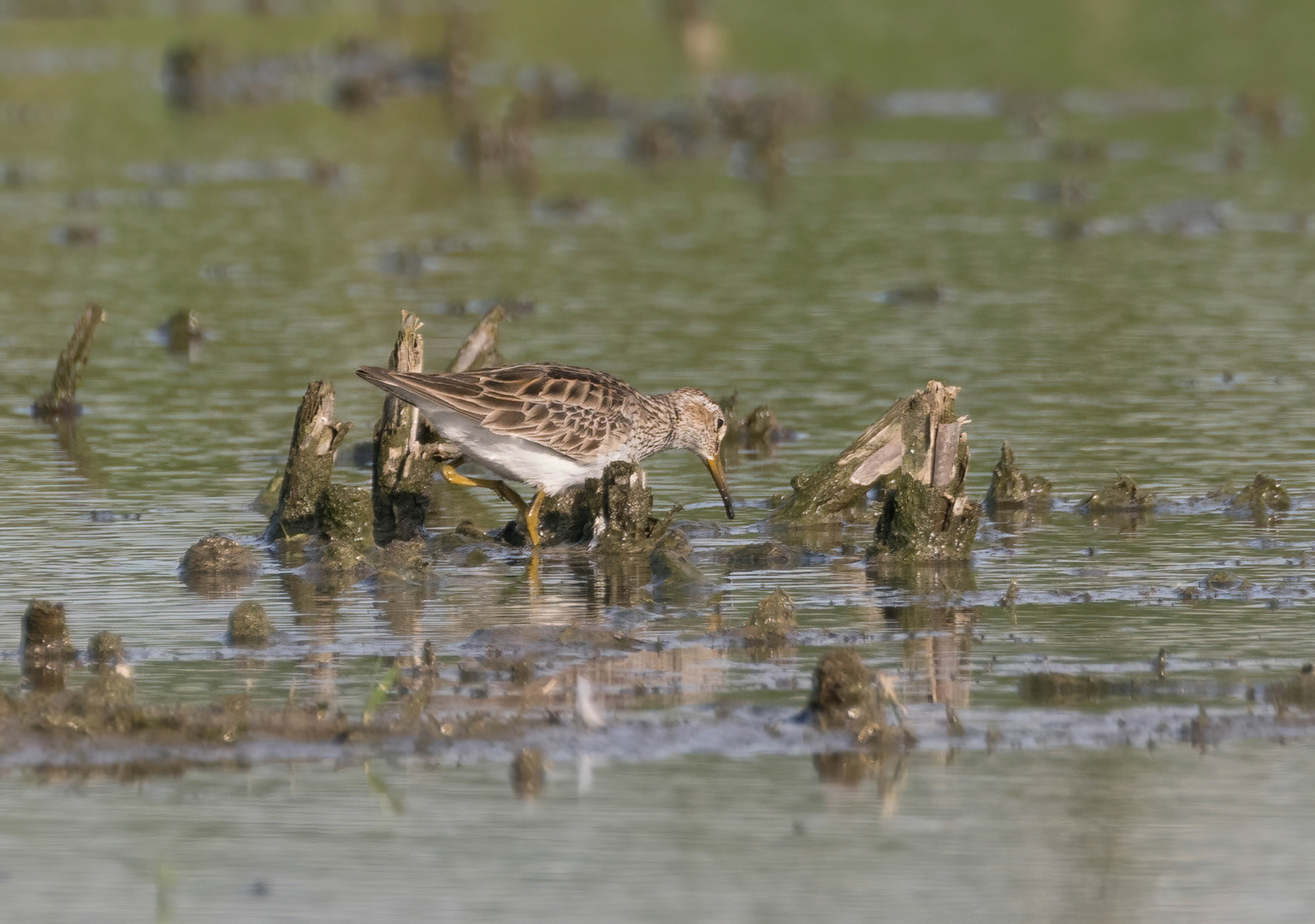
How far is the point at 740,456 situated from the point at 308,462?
4008mm

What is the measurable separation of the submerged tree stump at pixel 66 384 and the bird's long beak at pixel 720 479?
17.1 feet

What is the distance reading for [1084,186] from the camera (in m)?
29.8

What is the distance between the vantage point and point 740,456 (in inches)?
657

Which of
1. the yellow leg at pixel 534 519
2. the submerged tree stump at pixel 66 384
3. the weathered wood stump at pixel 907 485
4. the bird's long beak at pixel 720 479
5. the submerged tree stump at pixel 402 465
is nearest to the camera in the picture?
the weathered wood stump at pixel 907 485

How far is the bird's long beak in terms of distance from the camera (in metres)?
14.3

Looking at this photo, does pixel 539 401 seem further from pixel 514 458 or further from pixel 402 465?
pixel 402 465

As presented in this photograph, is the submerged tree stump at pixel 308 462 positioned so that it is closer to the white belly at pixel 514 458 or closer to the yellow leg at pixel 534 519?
the white belly at pixel 514 458

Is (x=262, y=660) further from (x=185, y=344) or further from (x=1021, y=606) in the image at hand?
(x=185, y=344)

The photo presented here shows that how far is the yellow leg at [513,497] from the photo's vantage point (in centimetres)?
1378

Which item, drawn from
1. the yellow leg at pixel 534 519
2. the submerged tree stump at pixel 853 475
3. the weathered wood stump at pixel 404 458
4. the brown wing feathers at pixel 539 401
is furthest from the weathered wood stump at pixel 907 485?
the weathered wood stump at pixel 404 458

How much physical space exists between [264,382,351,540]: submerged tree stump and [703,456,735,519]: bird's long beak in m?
2.33

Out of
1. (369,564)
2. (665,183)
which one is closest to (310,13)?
(665,183)

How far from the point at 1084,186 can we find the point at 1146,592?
18.4 m

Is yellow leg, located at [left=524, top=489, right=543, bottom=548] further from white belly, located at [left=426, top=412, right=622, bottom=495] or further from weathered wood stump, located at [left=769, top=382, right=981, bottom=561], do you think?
weathered wood stump, located at [left=769, top=382, right=981, bottom=561]
